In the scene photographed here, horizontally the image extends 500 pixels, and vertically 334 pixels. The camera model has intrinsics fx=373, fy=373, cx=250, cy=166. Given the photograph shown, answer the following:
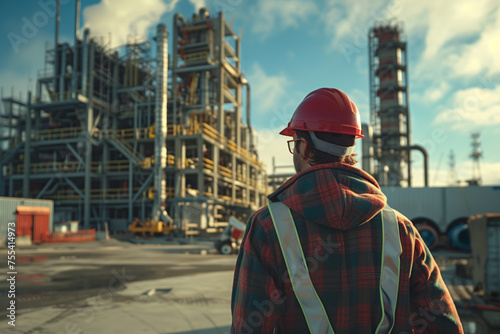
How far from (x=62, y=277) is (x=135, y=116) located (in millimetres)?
23514

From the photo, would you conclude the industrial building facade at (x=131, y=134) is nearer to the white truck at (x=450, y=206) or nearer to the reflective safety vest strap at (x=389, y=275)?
the white truck at (x=450, y=206)

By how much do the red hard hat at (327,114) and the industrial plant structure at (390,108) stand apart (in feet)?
Answer: 112

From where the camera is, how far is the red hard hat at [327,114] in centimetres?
151

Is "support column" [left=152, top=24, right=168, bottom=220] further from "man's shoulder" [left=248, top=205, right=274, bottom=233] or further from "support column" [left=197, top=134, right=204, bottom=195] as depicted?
"man's shoulder" [left=248, top=205, right=274, bottom=233]

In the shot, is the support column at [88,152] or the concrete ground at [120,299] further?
the support column at [88,152]

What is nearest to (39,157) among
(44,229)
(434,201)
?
(44,229)

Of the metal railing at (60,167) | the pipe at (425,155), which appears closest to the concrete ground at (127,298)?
the pipe at (425,155)

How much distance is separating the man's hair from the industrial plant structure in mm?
34101

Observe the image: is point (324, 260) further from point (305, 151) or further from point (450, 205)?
point (450, 205)

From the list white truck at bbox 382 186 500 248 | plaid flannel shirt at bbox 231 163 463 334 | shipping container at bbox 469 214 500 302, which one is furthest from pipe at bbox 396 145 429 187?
plaid flannel shirt at bbox 231 163 463 334

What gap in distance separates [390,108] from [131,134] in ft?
77.5

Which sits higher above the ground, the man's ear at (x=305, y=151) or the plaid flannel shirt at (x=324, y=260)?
the man's ear at (x=305, y=151)

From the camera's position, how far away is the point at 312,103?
1590 millimetres

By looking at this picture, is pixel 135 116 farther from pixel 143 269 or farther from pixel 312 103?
pixel 312 103
